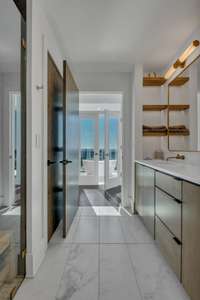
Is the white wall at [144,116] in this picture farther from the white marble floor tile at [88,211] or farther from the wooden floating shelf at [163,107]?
the white marble floor tile at [88,211]

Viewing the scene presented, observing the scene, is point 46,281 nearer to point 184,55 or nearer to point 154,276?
point 154,276

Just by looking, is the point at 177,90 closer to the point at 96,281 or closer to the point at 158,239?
the point at 158,239

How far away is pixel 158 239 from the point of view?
2.17m

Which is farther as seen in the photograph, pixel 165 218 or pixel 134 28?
pixel 134 28

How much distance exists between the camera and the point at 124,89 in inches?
152

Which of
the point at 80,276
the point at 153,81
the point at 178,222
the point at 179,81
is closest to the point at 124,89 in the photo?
the point at 153,81

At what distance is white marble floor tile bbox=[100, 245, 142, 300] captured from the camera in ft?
5.14

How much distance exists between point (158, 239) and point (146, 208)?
58 cm

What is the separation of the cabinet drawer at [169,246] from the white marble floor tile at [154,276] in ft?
0.34

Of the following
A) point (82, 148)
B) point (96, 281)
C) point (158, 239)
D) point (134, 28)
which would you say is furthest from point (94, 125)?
point (96, 281)

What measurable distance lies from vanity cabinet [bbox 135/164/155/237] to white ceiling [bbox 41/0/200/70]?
1.69 m

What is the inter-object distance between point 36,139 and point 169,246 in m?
1.48

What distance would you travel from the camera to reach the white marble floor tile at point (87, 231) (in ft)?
8.21

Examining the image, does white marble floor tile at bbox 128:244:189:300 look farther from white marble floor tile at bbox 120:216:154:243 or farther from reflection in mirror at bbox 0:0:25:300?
reflection in mirror at bbox 0:0:25:300
